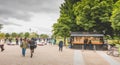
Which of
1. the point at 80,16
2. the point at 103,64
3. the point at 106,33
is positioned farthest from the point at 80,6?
the point at 103,64

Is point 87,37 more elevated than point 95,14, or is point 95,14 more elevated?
point 95,14

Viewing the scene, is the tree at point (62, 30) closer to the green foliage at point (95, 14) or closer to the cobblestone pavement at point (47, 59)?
the green foliage at point (95, 14)

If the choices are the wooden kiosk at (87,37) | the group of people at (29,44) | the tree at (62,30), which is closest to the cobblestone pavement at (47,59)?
the group of people at (29,44)

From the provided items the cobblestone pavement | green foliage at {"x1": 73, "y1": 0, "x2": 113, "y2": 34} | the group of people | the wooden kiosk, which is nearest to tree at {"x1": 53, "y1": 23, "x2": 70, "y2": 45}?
green foliage at {"x1": 73, "y1": 0, "x2": 113, "y2": 34}

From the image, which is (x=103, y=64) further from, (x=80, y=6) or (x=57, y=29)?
(x=57, y=29)

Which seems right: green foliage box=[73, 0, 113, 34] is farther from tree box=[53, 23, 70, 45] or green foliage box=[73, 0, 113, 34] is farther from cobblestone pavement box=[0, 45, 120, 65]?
cobblestone pavement box=[0, 45, 120, 65]

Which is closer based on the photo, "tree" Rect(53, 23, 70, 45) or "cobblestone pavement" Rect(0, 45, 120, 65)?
"cobblestone pavement" Rect(0, 45, 120, 65)

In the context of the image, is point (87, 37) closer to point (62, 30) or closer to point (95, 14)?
point (95, 14)

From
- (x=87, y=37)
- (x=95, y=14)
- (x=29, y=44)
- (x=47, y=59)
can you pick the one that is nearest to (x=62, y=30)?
(x=95, y=14)

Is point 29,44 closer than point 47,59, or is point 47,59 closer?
point 47,59

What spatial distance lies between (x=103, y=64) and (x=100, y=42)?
2748 centimetres

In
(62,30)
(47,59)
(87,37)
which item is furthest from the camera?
(62,30)

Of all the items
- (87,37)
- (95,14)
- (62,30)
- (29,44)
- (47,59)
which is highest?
(95,14)

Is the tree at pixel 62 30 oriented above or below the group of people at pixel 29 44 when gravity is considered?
above
